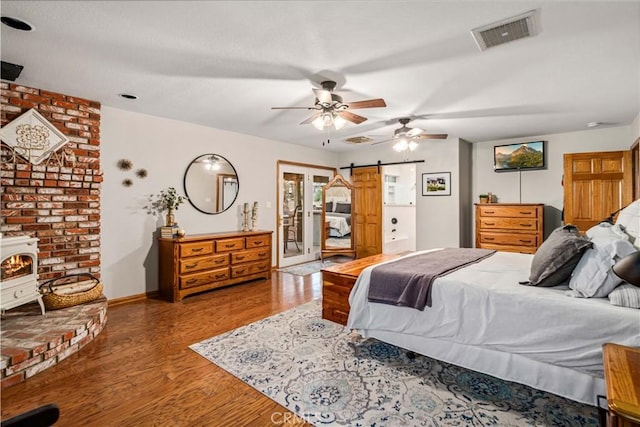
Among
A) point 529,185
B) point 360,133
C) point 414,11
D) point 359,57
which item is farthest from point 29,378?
point 529,185

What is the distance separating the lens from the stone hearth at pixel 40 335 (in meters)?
2.19

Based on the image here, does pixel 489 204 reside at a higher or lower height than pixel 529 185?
lower

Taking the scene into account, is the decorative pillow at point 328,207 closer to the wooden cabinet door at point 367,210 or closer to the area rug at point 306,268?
the wooden cabinet door at point 367,210

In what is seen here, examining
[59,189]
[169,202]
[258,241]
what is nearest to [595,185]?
[258,241]

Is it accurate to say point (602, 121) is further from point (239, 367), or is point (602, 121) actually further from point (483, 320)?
point (239, 367)

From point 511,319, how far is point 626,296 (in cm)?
59

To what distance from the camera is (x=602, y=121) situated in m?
4.45

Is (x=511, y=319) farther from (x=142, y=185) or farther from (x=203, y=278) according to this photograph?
(x=142, y=185)

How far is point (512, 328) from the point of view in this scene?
196 cm

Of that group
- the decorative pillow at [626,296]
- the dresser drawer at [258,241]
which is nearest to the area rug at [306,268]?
the dresser drawer at [258,241]

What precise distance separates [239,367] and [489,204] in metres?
4.78

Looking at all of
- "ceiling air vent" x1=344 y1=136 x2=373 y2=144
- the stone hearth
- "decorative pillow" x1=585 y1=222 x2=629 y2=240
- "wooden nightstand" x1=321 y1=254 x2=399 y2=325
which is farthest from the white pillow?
"ceiling air vent" x1=344 y1=136 x2=373 y2=144

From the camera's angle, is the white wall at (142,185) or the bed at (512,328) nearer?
the bed at (512,328)

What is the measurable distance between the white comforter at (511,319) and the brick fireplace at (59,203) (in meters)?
2.66
